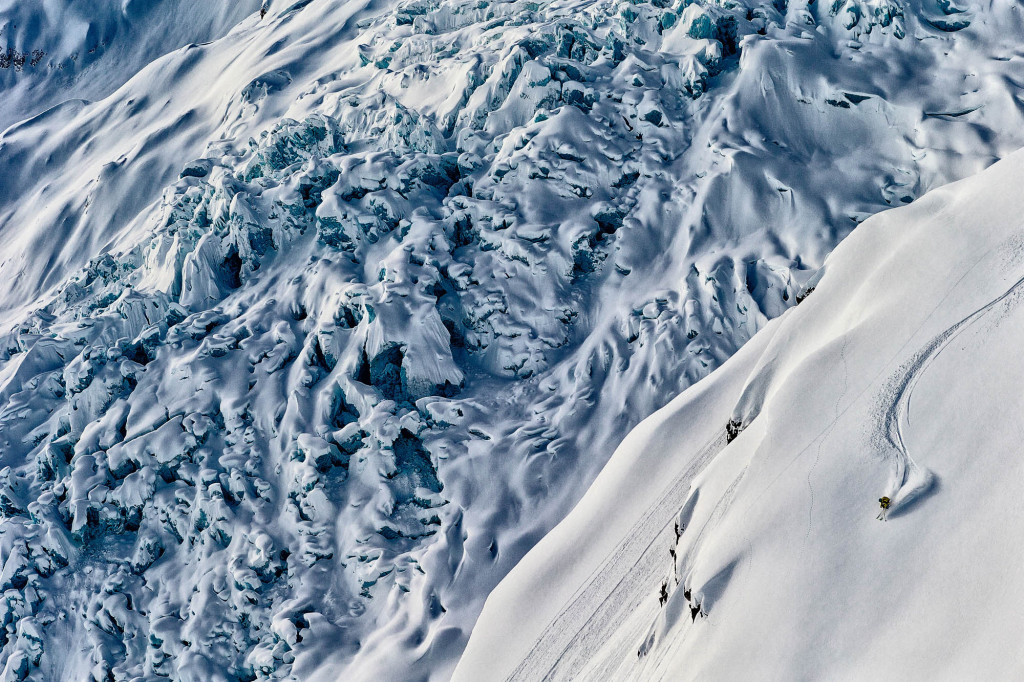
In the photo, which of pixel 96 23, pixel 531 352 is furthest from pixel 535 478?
pixel 96 23

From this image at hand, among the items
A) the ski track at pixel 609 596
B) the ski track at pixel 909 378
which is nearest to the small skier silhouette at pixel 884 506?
the ski track at pixel 909 378

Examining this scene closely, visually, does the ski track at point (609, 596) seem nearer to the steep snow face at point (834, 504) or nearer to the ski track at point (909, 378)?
the steep snow face at point (834, 504)

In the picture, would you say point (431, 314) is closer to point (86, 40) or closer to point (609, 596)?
point (609, 596)

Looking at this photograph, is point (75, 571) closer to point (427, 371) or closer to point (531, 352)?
A: point (427, 371)

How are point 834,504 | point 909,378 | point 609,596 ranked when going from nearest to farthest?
point 834,504 < point 909,378 < point 609,596

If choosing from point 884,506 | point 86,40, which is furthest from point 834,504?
point 86,40

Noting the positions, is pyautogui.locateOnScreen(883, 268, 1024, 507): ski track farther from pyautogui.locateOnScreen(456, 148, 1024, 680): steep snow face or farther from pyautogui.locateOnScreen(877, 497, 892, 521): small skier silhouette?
pyautogui.locateOnScreen(877, 497, 892, 521): small skier silhouette

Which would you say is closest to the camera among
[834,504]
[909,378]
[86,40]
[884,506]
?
[884,506]
